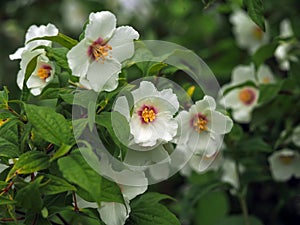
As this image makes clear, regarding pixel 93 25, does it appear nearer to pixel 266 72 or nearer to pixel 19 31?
pixel 266 72

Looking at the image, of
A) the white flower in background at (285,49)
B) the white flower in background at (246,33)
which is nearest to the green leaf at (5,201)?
the white flower in background at (285,49)

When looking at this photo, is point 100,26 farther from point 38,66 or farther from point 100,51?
point 38,66

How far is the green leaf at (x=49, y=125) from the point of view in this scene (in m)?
1.12

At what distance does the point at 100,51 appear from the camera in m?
1.25

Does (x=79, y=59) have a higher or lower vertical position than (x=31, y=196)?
higher

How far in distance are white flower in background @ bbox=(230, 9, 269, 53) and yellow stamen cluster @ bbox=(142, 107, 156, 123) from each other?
1398mm

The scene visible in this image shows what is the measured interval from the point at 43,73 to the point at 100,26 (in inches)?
8.2

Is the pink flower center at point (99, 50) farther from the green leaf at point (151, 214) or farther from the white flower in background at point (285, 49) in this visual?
the white flower in background at point (285, 49)

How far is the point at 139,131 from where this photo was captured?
1.21 metres

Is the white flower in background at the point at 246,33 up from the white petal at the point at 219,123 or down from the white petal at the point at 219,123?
down

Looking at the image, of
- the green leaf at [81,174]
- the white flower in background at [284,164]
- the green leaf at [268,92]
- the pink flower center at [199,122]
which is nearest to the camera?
the green leaf at [81,174]

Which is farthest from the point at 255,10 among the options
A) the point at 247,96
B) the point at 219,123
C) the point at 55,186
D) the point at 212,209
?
the point at 212,209

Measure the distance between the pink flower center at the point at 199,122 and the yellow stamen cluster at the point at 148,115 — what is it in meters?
0.12

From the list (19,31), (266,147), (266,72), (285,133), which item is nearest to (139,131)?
(266,147)
